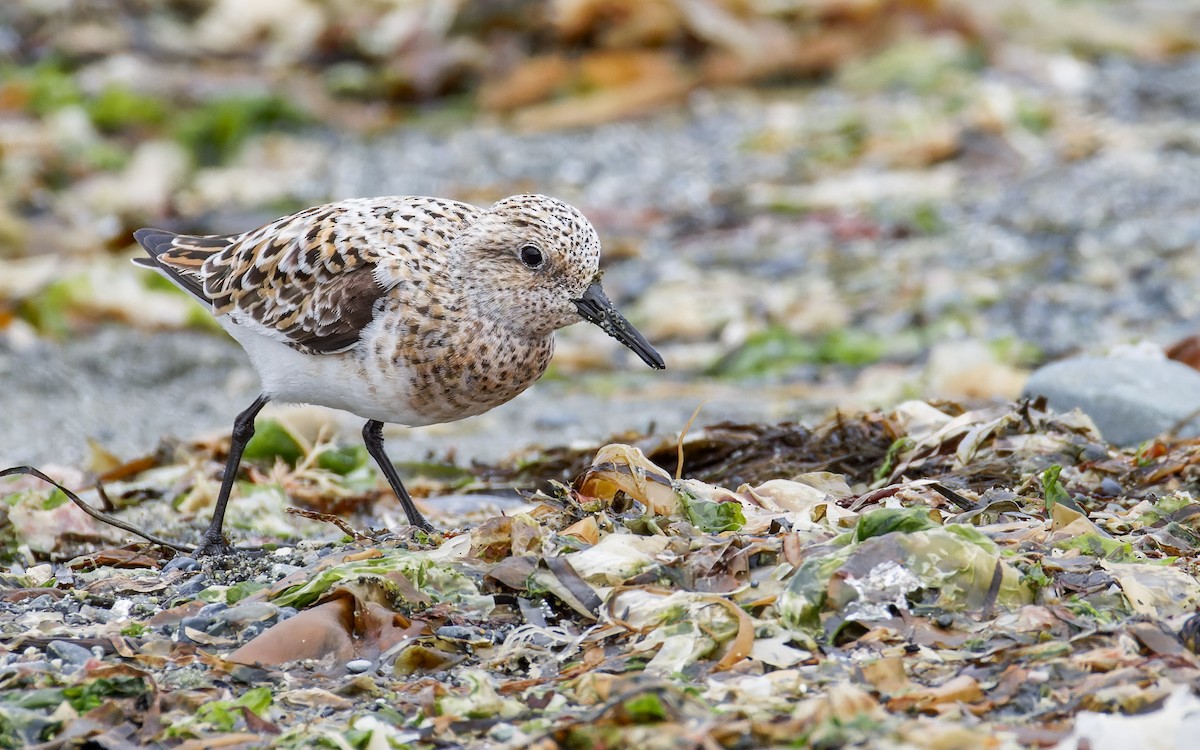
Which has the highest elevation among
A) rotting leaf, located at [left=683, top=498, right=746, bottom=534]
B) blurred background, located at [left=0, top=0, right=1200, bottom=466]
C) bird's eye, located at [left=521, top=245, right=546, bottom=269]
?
bird's eye, located at [left=521, top=245, right=546, bottom=269]

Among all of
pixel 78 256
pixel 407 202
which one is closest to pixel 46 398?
pixel 78 256

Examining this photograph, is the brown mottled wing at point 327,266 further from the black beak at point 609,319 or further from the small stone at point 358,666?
the small stone at point 358,666

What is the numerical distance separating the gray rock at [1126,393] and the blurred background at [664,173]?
72cm

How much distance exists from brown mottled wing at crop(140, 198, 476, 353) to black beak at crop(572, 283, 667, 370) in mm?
480

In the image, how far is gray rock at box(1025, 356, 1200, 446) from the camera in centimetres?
560

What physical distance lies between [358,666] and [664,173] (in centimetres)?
837

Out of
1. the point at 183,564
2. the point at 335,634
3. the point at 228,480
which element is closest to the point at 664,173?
the point at 228,480

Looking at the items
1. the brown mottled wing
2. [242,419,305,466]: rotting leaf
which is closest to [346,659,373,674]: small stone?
the brown mottled wing

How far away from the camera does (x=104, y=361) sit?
8391mm

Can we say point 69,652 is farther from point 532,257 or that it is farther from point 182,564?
point 532,257

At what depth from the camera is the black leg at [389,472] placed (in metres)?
4.98

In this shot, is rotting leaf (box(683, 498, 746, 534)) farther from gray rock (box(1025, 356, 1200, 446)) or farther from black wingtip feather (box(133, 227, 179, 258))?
black wingtip feather (box(133, 227, 179, 258))

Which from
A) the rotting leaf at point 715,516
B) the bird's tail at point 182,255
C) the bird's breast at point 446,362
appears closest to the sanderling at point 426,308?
the bird's breast at point 446,362

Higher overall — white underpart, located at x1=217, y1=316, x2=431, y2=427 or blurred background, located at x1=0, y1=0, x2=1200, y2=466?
white underpart, located at x1=217, y1=316, x2=431, y2=427
